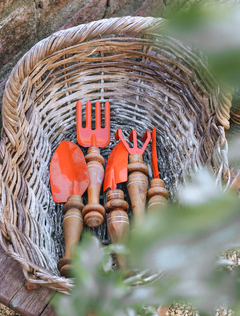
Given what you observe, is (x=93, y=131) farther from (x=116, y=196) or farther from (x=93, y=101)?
(x=116, y=196)

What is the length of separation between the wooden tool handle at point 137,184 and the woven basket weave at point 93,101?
0.32ft

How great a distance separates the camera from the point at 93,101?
134 cm

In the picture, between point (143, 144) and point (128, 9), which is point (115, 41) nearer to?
point (143, 144)

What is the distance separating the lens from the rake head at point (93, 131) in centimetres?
127

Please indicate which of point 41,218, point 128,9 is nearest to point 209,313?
point 41,218

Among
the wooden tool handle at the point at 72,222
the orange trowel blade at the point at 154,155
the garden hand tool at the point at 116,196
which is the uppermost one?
the orange trowel blade at the point at 154,155

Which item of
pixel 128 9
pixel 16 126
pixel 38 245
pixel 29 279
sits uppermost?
pixel 128 9

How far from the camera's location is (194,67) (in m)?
1.13

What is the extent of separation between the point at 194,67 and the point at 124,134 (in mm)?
389

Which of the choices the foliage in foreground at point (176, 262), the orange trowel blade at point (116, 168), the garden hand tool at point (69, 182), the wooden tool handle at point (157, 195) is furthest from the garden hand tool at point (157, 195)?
the foliage in foreground at point (176, 262)

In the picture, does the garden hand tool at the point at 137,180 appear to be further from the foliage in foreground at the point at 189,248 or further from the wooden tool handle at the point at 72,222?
the foliage in foreground at the point at 189,248

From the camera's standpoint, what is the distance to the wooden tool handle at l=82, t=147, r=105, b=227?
3.30 ft

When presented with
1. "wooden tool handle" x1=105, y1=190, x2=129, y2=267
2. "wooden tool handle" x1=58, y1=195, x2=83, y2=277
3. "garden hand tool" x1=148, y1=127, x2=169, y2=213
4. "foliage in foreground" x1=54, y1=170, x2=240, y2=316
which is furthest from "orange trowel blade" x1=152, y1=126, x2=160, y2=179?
"foliage in foreground" x1=54, y1=170, x2=240, y2=316

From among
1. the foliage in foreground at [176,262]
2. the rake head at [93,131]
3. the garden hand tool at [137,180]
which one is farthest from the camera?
the rake head at [93,131]
